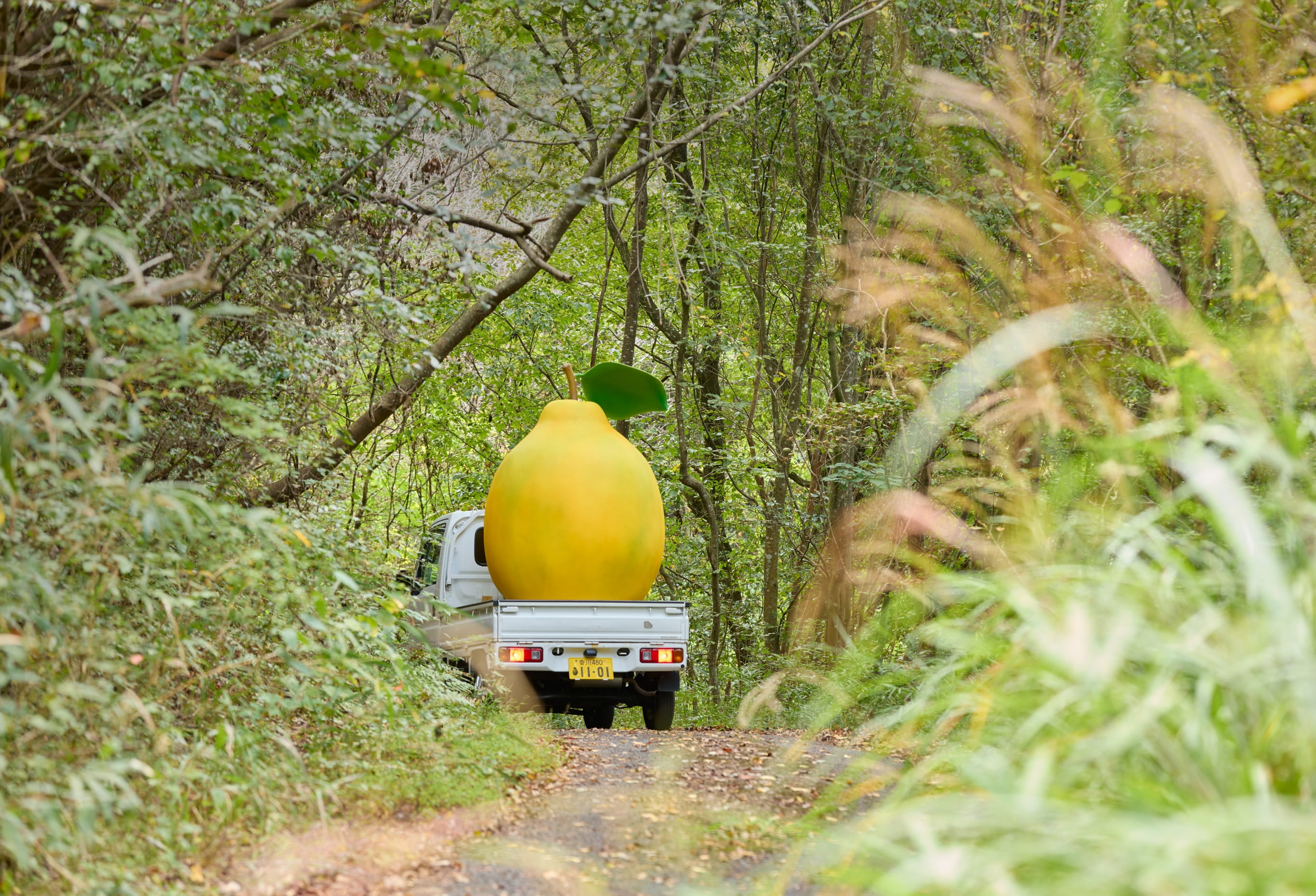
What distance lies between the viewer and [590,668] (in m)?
8.21

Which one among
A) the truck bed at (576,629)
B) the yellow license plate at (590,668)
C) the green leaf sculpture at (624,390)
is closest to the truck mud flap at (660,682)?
the truck bed at (576,629)

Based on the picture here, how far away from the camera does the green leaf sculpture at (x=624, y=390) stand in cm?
944

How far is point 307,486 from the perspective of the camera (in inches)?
308

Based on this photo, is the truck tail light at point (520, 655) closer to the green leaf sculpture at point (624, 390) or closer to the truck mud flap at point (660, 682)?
the truck mud flap at point (660, 682)

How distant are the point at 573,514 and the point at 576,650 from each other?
98 centimetres

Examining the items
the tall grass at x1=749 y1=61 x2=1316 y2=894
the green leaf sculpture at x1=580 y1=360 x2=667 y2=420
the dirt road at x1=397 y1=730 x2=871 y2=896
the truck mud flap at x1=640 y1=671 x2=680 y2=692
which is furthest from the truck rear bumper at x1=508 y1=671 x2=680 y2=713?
the green leaf sculpture at x1=580 y1=360 x2=667 y2=420

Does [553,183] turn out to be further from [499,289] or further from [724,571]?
[724,571]

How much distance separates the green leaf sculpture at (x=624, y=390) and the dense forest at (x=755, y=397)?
1.04 meters

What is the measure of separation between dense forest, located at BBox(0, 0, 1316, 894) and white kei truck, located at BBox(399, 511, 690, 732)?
3.27ft

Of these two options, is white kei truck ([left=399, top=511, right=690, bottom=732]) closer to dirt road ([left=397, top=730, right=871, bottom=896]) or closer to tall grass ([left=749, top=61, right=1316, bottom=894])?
dirt road ([left=397, top=730, right=871, bottom=896])

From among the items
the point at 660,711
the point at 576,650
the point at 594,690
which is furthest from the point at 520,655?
the point at 660,711

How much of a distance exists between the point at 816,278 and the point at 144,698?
9644 mm

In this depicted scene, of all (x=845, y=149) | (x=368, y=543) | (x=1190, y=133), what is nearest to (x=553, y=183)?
(x=368, y=543)

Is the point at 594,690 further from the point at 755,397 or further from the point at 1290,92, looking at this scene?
the point at 1290,92
